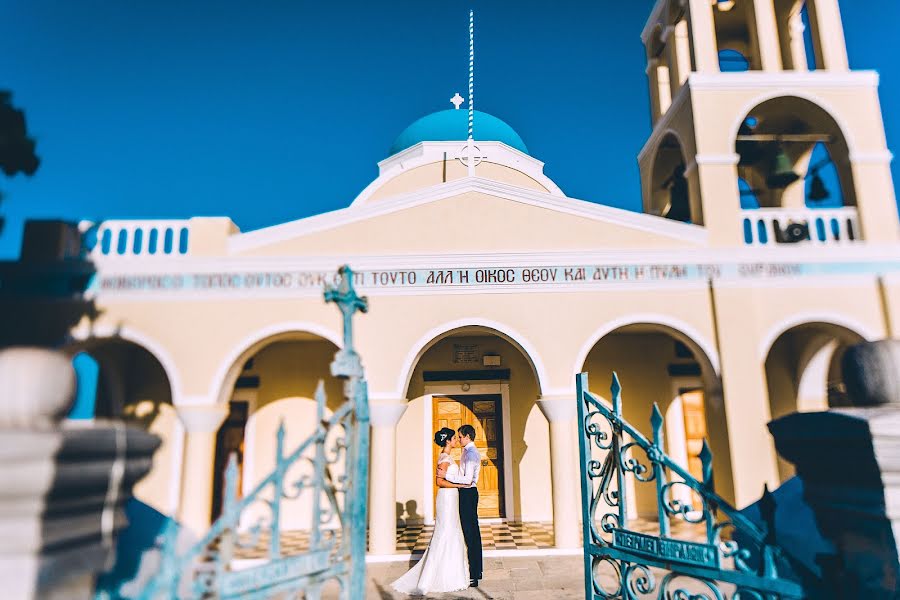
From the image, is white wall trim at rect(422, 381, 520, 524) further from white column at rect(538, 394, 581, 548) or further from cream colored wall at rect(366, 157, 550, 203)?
cream colored wall at rect(366, 157, 550, 203)

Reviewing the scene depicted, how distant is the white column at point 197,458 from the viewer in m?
8.28

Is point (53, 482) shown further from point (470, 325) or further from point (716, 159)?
point (716, 159)

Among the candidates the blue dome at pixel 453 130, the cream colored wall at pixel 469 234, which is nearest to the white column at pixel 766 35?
the cream colored wall at pixel 469 234

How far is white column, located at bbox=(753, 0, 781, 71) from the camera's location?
9.88m

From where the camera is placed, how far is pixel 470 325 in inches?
336

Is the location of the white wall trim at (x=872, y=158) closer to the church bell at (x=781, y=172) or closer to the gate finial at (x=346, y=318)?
the church bell at (x=781, y=172)

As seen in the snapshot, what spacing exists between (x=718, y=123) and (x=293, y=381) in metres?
7.99

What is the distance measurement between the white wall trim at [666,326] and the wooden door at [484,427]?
2468 millimetres

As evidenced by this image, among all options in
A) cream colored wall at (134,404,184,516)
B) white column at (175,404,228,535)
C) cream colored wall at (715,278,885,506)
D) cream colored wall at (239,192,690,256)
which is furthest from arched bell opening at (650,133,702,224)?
cream colored wall at (134,404,184,516)

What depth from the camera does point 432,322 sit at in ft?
28.0

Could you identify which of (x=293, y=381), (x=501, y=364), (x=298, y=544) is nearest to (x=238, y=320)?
(x=293, y=381)

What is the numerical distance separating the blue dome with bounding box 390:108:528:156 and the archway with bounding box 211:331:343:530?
5.95 meters

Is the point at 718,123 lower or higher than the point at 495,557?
higher

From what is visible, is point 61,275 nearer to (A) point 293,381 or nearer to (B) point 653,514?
(A) point 293,381
